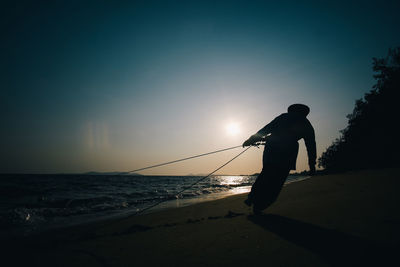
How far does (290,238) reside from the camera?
6.83 feet

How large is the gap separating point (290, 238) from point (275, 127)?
2.09m

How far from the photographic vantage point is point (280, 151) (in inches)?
135

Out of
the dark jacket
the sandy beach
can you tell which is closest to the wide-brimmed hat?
the dark jacket

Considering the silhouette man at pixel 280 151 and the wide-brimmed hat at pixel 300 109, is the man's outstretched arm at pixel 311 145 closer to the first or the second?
the silhouette man at pixel 280 151

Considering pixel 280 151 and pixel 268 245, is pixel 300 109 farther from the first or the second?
pixel 268 245

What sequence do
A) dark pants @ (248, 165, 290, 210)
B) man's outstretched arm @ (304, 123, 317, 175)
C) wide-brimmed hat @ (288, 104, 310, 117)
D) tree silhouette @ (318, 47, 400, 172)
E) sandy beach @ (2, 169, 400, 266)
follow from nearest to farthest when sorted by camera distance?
sandy beach @ (2, 169, 400, 266), dark pants @ (248, 165, 290, 210), man's outstretched arm @ (304, 123, 317, 175), wide-brimmed hat @ (288, 104, 310, 117), tree silhouette @ (318, 47, 400, 172)

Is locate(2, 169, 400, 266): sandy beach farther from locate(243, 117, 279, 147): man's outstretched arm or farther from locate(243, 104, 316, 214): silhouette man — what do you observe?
locate(243, 117, 279, 147): man's outstretched arm

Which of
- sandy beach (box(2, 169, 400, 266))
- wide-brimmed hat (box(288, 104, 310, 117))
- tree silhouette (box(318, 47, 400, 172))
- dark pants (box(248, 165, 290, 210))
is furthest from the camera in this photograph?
tree silhouette (box(318, 47, 400, 172))

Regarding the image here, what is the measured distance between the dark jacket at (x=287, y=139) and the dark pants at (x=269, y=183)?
0.39 feet

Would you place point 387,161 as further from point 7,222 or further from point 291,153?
point 7,222

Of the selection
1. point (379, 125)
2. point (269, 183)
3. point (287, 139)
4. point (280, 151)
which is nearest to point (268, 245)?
point (269, 183)

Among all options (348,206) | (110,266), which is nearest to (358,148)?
(348,206)

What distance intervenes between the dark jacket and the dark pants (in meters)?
0.12

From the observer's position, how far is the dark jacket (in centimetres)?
344
